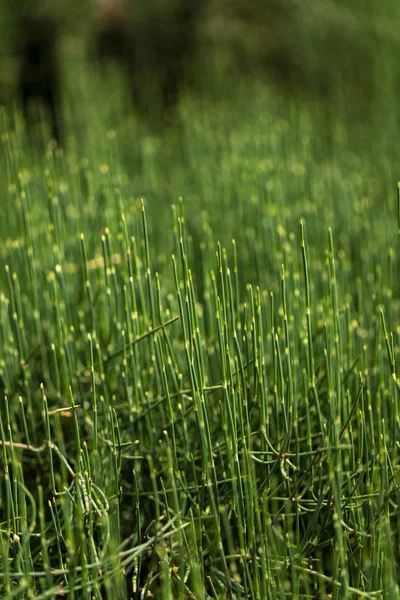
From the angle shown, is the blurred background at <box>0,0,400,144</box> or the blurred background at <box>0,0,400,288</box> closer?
the blurred background at <box>0,0,400,288</box>

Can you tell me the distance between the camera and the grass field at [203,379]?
1.08m

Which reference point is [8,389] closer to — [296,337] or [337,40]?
[296,337]

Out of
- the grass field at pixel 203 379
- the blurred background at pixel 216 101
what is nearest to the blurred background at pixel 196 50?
the blurred background at pixel 216 101

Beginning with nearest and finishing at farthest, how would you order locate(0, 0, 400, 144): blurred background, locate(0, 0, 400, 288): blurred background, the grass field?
the grass field < locate(0, 0, 400, 288): blurred background < locate(0, 0, 400, 144): blurred background

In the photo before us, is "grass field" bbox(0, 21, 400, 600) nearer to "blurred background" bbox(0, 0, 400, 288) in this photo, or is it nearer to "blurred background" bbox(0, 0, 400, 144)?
"blurred background" bbox(0, 0, 400, 288)

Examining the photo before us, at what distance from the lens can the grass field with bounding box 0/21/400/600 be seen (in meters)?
1.08

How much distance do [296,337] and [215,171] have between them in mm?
1118

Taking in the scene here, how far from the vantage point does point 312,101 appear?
3.37m

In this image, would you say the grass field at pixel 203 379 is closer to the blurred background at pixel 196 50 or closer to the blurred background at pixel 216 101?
the blurred background at pixel 216 101

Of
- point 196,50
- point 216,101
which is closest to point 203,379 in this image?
point 216,101

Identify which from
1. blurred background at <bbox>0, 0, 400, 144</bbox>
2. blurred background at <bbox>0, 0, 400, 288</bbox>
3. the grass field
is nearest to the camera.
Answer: the grass field

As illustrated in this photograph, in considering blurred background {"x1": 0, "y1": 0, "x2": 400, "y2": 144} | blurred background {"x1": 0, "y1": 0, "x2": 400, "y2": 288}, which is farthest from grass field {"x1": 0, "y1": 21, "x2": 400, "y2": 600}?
blurred background {"x1": 0, "y1": 0, "x2": 400, "y2": 144}

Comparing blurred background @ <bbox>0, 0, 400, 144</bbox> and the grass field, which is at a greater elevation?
blurred background @ <bbox>0, 0, 400, 144</bbox>

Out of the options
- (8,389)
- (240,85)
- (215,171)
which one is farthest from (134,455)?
(240,85)
